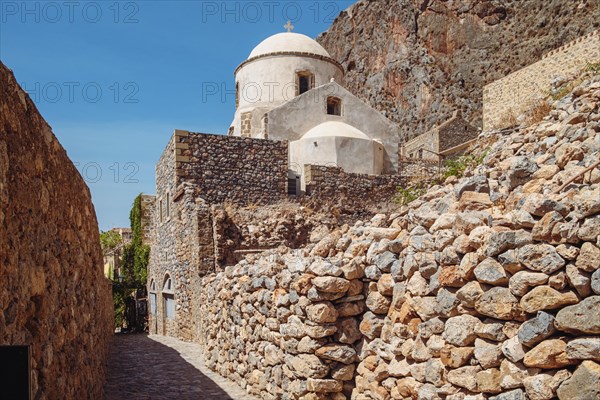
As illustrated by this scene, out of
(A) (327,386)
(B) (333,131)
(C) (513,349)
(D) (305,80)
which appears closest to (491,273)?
(C) (513,349)

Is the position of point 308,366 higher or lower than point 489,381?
lower

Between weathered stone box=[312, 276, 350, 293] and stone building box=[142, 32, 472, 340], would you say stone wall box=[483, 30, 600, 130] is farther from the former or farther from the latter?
weathered stone box=[312, 276, 350, 293]

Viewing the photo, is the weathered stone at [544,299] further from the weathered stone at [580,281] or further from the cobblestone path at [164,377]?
the cobblestone path at [164,377]

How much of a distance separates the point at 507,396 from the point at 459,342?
482 mm

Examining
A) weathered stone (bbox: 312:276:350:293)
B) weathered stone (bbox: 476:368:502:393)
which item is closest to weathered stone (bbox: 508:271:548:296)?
weathered stone (bbox: 476:368:502:393)

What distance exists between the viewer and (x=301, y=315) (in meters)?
5.52

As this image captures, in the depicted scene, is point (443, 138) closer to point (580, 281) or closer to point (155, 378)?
point (155, 378)

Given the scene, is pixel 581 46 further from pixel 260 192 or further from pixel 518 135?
pixel 518 135

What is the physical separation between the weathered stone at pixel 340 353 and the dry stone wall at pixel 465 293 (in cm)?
1

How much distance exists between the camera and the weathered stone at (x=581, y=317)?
104 inches

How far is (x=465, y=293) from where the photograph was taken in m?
3.36

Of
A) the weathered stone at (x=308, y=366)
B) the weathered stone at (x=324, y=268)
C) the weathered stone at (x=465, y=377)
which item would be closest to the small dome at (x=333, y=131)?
the weathered stone at (x=324, y=268)

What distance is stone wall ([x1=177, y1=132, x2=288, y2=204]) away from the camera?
1455cm

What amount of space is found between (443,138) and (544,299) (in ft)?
106
